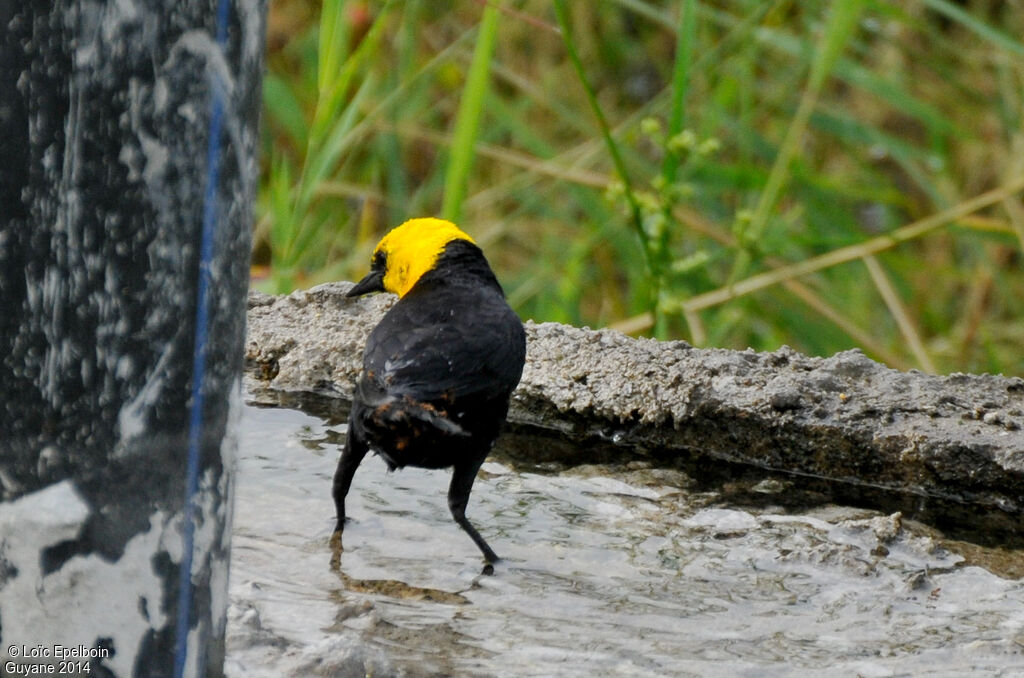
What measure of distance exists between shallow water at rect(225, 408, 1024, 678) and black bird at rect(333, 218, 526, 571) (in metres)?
0.13

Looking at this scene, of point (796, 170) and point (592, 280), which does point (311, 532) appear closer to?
point (796, 170)

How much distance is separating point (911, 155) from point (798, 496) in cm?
268

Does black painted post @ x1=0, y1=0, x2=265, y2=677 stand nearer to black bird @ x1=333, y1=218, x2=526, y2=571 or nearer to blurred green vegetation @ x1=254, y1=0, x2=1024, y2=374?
black bird @ x1=333, y1=218, x2=526, y2=571

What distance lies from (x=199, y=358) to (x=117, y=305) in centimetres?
11

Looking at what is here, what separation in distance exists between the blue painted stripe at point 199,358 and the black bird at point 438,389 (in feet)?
3.21

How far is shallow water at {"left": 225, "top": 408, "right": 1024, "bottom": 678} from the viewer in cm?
200

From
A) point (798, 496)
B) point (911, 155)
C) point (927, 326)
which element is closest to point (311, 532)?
point (798, 496)

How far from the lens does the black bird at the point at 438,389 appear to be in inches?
99.5

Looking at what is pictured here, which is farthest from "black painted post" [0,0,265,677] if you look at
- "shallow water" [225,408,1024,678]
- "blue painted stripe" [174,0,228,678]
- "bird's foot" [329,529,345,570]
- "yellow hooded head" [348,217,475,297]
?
"yellow hooded head" [348,217,475,297]

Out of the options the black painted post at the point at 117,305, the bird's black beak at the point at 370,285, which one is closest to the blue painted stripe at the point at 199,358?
the black painted post at the point at 117,305

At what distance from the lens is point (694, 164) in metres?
4.34

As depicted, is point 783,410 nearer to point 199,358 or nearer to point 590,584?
point 590,584

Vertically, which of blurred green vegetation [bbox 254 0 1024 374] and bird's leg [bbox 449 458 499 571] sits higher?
blurred green vegetation [bbox 254 0 1024 374]

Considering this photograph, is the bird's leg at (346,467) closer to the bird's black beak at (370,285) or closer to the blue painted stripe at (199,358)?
the bird's black beak at (370,285)
